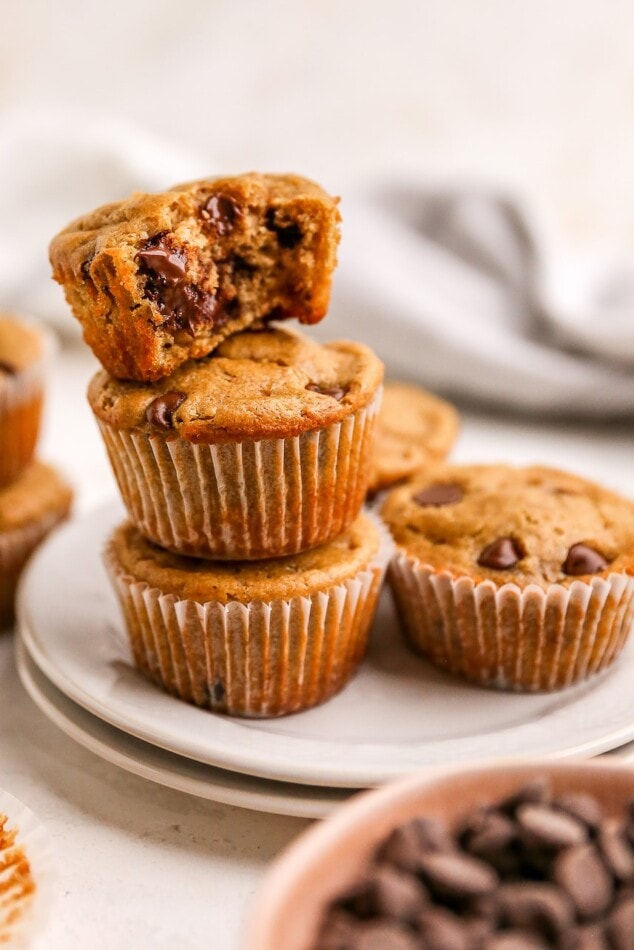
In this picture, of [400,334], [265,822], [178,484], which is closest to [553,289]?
[400,334]

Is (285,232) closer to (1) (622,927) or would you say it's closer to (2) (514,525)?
(2) (514,525)

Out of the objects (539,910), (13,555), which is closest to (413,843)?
(539,910)

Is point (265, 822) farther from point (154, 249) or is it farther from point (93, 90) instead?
point (93, 90)

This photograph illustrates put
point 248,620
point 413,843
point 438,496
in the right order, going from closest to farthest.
A: point 413,843 < point 248,620 < point 438,496

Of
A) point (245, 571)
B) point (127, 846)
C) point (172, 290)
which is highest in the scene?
point (172, 290)

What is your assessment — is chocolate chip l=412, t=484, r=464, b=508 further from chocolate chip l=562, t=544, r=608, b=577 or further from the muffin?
the muffin

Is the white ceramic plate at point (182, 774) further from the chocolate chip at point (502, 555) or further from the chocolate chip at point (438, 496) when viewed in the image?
the chocolate chip at point (438, 496)

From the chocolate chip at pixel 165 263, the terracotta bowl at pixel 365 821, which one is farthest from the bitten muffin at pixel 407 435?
the terracotta bowl at pixel 365 821
